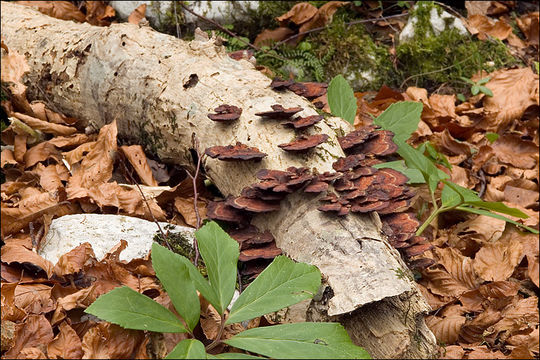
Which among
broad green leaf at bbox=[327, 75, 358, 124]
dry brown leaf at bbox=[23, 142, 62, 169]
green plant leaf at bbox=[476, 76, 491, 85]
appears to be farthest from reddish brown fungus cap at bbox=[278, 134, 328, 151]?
green plant leaf at bbox=[476, 76, 491, 85]

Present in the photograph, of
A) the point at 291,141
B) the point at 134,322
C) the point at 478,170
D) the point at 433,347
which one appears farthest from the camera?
the point at 478,170

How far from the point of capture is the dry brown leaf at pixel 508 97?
17.6 ft

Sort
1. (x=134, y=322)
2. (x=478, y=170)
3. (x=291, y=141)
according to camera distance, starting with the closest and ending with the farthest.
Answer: (x=134, y=322)
(x=291, y=141)
(x=478, y=170)

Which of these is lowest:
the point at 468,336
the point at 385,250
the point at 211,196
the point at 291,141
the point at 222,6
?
the point at 468,336

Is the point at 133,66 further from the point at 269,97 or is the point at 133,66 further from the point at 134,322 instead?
the point at 134,322

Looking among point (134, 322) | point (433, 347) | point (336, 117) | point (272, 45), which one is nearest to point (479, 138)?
point (336, 117)

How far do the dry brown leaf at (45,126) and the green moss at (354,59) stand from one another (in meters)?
2.76

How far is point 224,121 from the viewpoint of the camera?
3.74m

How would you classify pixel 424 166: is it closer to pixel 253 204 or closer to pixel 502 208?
pixel 502 208

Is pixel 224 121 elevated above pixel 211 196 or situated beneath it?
elevated above

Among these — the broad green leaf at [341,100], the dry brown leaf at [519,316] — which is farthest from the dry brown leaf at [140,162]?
the dry brown leaf at [519,316]

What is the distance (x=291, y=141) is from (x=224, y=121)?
567 mm

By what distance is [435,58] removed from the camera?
5.86 metres

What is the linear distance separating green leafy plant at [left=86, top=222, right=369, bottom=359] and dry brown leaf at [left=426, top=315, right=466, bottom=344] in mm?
1200
